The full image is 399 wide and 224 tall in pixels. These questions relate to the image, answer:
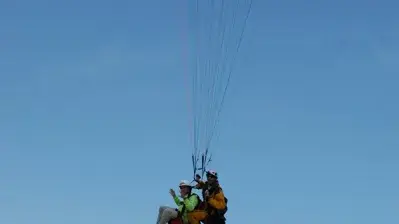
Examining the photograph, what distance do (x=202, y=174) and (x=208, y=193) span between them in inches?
39.6

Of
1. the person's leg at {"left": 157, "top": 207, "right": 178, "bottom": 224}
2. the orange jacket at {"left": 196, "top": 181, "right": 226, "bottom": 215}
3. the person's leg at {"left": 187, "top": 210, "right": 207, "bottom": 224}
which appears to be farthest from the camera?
the person's leg at {"left": 157, "top": 207, "right": 178, "bottom": 224}

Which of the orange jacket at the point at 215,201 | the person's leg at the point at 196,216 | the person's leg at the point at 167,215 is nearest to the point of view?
the orange jacket at the point at 215,201

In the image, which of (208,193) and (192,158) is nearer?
(208,193)

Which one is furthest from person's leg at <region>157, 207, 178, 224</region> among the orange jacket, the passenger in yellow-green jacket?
the orange jacket

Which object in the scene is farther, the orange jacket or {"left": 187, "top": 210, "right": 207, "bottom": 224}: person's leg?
{"left": 187, "top": 210, "right": 207, "bottom": 224}: person's leg

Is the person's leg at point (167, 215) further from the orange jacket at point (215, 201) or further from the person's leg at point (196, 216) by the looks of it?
the orange jacket at point (215, 201)

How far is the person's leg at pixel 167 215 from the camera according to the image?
76.7 ft

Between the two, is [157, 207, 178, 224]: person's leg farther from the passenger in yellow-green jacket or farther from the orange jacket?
the orange jacket

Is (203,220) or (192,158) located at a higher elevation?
(192,158)

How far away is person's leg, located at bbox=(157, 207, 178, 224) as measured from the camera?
76.7 feet

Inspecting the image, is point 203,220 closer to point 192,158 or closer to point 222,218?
point 222,218

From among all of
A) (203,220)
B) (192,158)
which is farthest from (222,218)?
(192,158)

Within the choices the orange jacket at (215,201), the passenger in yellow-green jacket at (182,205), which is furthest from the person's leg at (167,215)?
the orange jacket at (215,201)

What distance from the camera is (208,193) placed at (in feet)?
75.3
